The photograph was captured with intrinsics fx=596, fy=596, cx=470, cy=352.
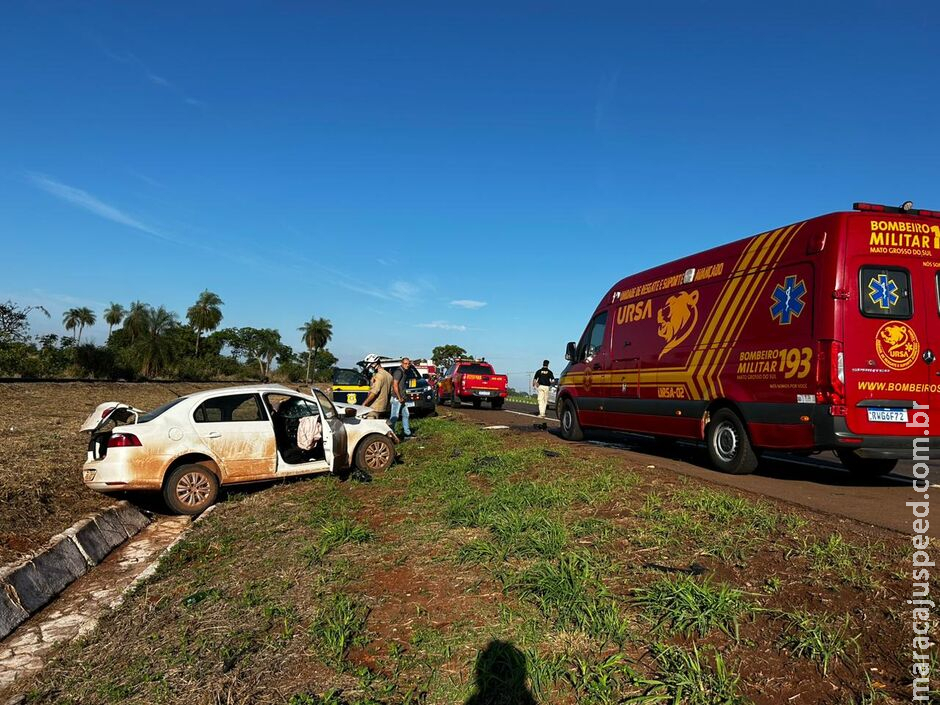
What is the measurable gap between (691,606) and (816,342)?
4.64m

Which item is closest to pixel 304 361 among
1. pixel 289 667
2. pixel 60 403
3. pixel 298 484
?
pixel 60 403

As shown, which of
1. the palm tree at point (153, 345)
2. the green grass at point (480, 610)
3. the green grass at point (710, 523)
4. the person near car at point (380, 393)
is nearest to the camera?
the green grass at point (480, 610)

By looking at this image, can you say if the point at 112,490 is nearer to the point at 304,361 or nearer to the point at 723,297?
the point at 723,297

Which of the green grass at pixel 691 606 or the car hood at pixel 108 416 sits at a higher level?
the car hood at pixel 108 416

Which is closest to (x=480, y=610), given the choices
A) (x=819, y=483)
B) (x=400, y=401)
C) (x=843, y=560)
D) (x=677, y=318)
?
(x=843, y=560)

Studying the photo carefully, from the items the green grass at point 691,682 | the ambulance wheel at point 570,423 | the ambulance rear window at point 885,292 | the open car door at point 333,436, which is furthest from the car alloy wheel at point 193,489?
the ambulance rear window at point 885,292

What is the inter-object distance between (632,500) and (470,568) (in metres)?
2.08

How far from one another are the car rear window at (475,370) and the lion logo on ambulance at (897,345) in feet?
63.2

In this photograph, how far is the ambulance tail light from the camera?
21.8ft

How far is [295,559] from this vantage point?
202 inches

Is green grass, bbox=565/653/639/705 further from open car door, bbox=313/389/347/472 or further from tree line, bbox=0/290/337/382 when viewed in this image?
tree line, bbox=0/290/337/382

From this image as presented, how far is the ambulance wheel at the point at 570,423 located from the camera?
41.4 feet

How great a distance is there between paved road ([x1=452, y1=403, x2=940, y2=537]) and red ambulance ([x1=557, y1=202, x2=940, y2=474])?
0.38m

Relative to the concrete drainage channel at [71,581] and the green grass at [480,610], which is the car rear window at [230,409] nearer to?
the concrete drainage channel at [71,581]
